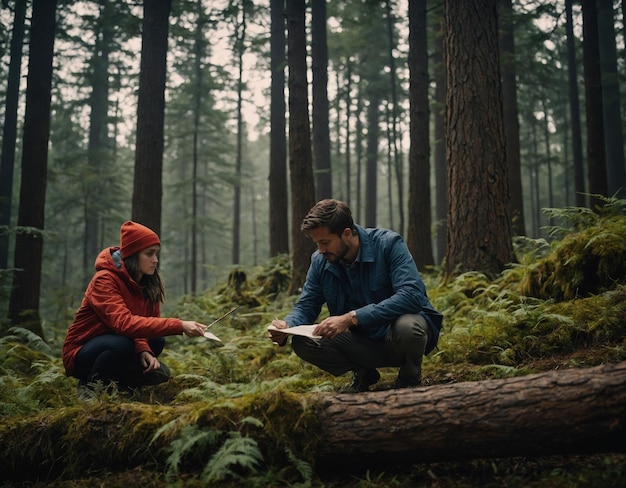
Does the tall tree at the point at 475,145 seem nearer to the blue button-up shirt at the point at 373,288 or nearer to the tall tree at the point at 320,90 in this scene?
the blue button-up shirt at the point at 373,288

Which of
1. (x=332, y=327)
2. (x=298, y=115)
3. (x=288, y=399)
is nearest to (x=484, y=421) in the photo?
(x=288, y=399)

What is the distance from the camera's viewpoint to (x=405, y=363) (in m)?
4.00

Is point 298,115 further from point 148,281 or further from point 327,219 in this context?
point 327,219

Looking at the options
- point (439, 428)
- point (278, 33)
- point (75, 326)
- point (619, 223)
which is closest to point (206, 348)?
point (75, 326)

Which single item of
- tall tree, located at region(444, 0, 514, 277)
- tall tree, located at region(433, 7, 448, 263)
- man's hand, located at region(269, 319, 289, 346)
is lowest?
man's hand, located at region(269, 319, 289, 346)

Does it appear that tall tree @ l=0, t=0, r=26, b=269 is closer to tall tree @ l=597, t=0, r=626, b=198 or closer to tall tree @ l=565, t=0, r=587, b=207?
tall tree @ l=565, t=0, r=587, b=207

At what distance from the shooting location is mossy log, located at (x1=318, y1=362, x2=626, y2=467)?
2.53 meters

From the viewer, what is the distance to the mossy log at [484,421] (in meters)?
2.53

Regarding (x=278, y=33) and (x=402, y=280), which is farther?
(x=278, y=33)

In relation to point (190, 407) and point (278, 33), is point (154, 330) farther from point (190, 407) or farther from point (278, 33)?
point (278, 33)

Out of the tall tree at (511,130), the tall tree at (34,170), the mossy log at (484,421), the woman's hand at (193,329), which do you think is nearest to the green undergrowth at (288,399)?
the mossy log at (484,421)

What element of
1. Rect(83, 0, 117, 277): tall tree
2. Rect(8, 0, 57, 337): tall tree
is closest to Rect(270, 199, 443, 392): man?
Rect(8, 0, 57, 337): tall tree

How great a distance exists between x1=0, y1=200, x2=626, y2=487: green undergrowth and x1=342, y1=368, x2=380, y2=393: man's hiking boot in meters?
0.41

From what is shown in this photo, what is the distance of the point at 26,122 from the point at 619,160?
72.0ft
